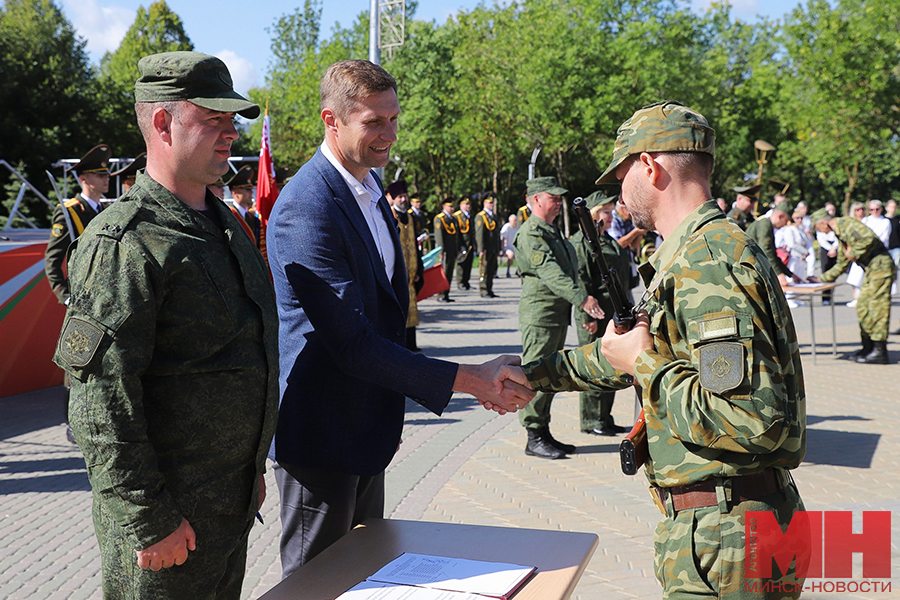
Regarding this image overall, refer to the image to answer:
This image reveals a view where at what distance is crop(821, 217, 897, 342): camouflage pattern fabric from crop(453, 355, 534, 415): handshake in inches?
367

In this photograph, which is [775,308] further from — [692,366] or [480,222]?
[480,222]

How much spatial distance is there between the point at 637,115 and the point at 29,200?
33404 mm

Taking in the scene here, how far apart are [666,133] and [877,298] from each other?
10312 millimetres

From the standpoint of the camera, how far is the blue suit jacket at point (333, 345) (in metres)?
2.68

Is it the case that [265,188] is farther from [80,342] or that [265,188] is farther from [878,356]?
[878,356]

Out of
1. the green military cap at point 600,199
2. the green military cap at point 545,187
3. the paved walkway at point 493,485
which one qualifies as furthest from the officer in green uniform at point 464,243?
the green military cap at point 545,187

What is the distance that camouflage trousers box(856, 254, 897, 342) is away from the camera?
1106 cm

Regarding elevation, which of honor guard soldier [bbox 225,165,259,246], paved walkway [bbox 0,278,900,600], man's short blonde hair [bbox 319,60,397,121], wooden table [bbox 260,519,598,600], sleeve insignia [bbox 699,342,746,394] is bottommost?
paved walkway [bbox 0,278,900,600]

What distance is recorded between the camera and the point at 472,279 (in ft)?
86.0

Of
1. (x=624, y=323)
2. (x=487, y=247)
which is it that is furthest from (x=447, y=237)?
(x=624, y=323)

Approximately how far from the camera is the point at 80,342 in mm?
2014

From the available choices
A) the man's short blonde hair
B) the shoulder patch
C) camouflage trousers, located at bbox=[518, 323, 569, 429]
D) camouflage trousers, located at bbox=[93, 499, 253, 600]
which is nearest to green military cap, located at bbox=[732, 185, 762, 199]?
camouflage trousers, located at bbox=[518, 323, 569, 429]

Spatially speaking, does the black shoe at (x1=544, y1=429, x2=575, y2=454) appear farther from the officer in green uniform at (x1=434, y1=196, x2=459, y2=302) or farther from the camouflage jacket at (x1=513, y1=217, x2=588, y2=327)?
the officer in green uniform at (x1=434, y1=196, x2=459, y2=302)

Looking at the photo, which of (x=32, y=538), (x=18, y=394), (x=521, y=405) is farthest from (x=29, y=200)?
(x=521, y=405)
